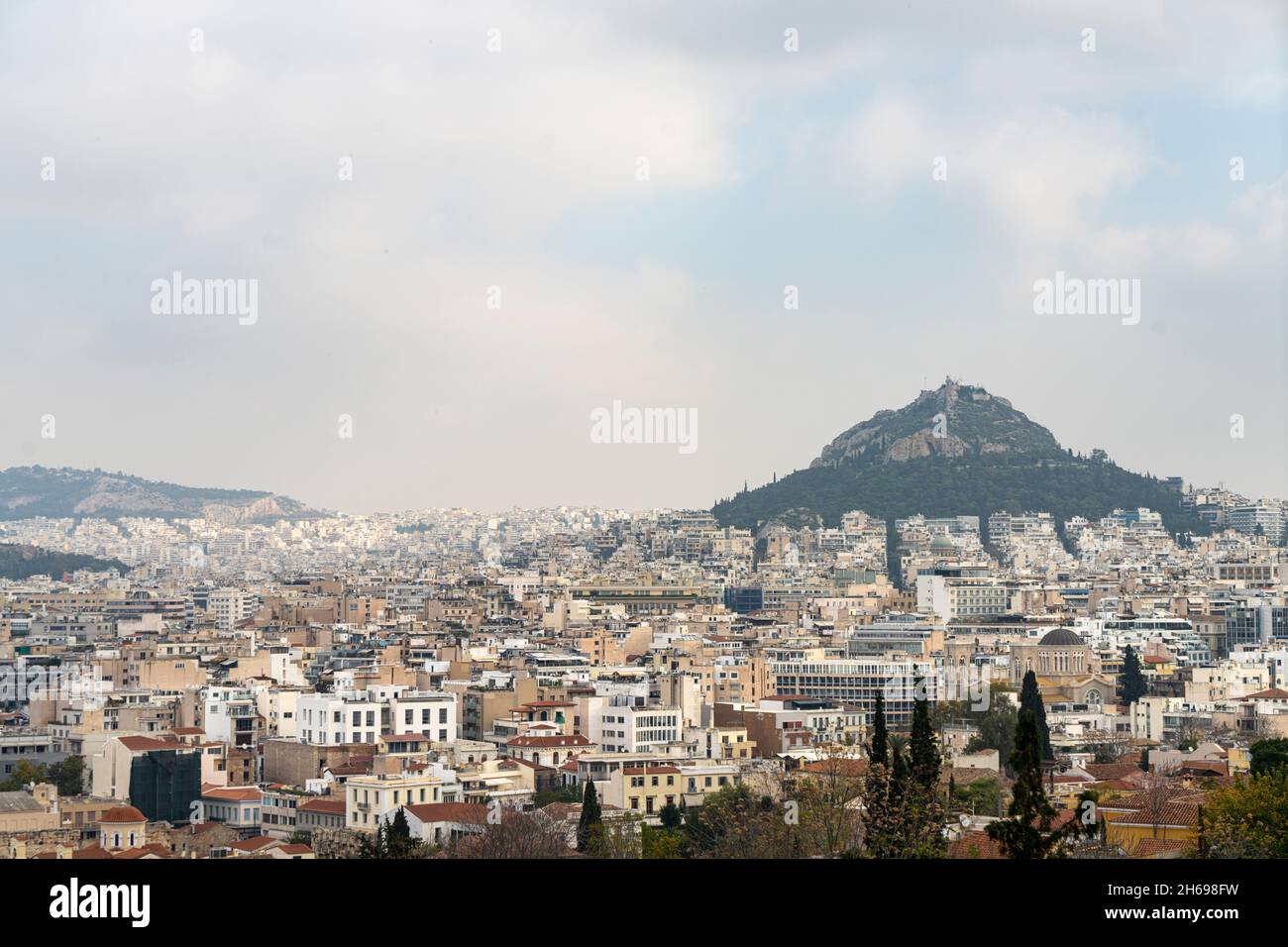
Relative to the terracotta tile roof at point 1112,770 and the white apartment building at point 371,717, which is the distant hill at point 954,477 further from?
the terracotta tile roof at point 1112,770

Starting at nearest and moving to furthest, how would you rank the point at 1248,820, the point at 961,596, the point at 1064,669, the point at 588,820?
the point at 1248,820 < the point at 588,820 < the point at 1064,669 < the point at 961,596

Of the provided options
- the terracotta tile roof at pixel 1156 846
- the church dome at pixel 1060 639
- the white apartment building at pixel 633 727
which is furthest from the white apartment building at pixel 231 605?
the terracotta tile roof at pixel 1156 846

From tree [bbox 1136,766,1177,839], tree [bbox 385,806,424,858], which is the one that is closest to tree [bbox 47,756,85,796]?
tree [bbox 385,806,424,858]

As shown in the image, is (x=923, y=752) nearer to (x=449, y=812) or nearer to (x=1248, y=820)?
(x=1248, y=820)

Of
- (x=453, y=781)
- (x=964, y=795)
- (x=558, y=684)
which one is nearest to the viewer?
(x=964, y=795)

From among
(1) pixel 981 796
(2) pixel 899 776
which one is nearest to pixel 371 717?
(1) pixel 981 796

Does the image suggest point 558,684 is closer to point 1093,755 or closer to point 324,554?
point 1093,755
